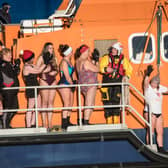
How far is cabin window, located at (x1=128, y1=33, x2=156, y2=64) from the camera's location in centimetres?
1012

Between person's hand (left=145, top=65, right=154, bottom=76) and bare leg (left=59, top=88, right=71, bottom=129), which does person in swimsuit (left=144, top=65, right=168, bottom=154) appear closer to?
person's hand (left=145, top=65, right=154, bottom=76)

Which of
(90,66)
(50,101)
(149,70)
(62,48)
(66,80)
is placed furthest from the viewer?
(149,70)

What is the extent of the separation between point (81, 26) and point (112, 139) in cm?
227

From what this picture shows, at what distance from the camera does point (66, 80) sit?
966cm

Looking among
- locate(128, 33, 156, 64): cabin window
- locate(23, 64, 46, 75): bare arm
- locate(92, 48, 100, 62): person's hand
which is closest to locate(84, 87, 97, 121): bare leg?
locate(92, 48, 100, 62): person's hand

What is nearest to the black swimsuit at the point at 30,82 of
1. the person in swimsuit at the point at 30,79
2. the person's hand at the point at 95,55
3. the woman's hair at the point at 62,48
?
the person in swimsuit at the point at 30,79

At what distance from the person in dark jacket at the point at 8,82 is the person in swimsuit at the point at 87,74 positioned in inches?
44.1

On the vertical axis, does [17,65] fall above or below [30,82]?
above

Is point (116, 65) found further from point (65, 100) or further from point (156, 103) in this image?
point (65, 100)

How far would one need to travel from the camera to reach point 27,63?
9734 millimetres

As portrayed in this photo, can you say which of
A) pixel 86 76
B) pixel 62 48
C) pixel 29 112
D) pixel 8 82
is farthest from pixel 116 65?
pixel 8 82

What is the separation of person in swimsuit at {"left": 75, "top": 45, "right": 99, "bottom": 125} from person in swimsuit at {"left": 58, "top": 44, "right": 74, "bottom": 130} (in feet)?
0.52

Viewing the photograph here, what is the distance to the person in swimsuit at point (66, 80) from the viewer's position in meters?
9.64

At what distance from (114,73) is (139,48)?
30.9 inches
